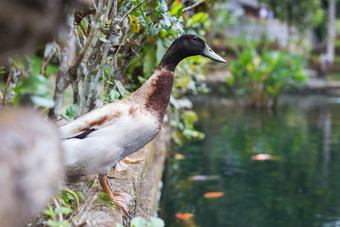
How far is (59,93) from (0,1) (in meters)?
1.17

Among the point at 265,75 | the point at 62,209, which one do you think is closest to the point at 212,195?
the point at 62,209

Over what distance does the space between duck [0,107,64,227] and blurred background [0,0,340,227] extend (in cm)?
8

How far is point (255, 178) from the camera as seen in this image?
13.1 feet

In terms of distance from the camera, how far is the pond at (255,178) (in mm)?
3096

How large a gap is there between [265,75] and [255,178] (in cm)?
598

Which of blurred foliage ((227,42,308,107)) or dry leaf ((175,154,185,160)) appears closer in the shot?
dry leaf ((175,154,185,160))

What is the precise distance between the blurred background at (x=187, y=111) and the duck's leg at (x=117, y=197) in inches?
14.9

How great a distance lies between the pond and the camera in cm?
310

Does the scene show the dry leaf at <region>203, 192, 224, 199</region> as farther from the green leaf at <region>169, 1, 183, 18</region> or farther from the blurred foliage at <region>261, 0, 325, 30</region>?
the blurred foliage at <region>261, 0, 325, 30</region>

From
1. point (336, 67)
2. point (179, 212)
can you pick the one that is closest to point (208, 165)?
point (179, 212)

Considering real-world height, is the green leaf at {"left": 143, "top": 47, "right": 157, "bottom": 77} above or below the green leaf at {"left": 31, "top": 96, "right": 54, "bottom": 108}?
above

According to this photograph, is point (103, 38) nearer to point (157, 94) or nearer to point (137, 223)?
point (157, 94)

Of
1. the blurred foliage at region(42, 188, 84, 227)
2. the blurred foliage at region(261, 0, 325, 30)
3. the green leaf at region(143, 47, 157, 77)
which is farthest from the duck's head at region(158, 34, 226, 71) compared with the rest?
the blurred foliage at region(261, 0, 325, 30)

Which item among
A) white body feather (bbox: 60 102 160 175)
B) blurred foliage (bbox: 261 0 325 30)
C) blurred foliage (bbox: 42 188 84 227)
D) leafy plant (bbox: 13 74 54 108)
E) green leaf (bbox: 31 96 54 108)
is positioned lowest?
blurred foliage (bbox: 42 188 84 227)
